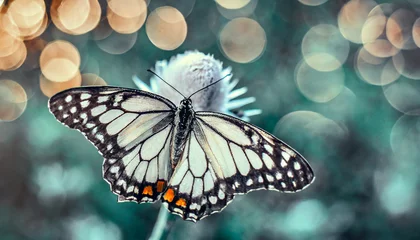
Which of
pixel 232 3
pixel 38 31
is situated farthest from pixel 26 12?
pixel 232 3

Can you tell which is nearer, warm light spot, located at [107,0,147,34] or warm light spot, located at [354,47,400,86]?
warm light spot, located at [107,0,147,34]

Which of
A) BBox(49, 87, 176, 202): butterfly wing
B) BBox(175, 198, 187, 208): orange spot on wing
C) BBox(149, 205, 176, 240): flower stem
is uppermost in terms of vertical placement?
BBox(49, 87, 176, 202): butterfly wing

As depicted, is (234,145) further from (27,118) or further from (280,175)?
(27,118)

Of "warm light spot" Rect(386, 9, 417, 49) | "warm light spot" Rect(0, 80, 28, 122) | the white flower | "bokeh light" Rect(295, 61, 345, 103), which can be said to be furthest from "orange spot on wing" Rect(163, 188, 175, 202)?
"warm light spot" Rect(386, 9, 417, 49)

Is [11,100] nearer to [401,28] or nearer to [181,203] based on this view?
[181,203]

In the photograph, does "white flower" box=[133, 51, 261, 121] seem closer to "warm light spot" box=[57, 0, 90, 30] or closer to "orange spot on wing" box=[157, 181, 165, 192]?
"orange spot on wing" box=[157, 181, 165, 192]

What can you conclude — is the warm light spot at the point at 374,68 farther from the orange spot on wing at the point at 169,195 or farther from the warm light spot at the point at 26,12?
the orange spot on wing at the point at 169,195

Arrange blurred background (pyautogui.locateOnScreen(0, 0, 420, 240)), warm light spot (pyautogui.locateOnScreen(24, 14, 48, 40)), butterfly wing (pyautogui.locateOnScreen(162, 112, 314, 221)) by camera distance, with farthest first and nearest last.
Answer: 1. warm light spot (pyautogui.locateOnScreen(24, 14, 48, 40))
2. blurred background (pyautogui.locateOnScreen(0, 0, 420, 240))
3. butterfly wing (pyautogui.locateOnScreen(162, 112, 314, 221))

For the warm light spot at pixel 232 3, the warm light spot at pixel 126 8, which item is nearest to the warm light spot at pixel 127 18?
the warm light spot at pixel 126 8
